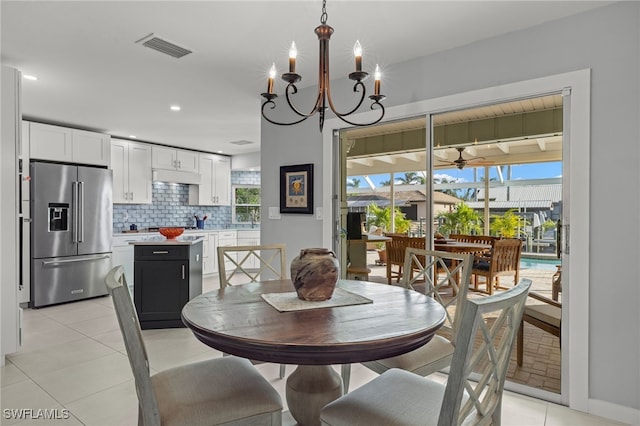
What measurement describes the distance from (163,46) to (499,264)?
3.43 m

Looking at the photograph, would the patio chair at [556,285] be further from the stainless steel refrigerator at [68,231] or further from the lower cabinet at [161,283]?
the stainless steel refrigerator at [68,231]

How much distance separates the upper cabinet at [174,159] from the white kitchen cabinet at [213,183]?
18 centimetres

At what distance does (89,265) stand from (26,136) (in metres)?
1.81

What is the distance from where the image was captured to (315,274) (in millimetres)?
1731

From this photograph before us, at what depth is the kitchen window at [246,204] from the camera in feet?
27.0

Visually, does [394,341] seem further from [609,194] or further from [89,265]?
[89,265]

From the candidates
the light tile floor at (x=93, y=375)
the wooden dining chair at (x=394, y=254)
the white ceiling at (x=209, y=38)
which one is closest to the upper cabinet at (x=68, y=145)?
the white ceiling at (x=209, y=38)

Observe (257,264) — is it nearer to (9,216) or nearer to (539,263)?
(9,216)

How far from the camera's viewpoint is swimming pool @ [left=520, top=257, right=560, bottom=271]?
2.84m

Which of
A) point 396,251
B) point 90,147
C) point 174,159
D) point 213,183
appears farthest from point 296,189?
point 213,183

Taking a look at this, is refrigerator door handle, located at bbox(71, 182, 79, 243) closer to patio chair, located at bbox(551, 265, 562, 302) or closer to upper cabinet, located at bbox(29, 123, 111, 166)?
upper cabinet, located at bbox(29, 123, 111, 166)

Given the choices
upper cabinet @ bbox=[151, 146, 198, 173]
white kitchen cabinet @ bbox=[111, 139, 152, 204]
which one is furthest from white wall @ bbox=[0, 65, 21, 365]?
upper cabinet @ bbox=[151, 146, 198, 173]

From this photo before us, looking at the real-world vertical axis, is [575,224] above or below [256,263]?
above

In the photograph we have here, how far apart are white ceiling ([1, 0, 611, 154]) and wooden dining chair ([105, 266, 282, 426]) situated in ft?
5.84
